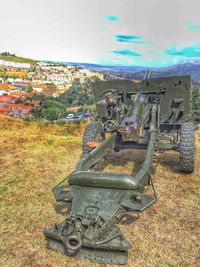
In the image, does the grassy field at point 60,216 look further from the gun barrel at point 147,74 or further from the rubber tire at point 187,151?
the gun barrel at point 147,74

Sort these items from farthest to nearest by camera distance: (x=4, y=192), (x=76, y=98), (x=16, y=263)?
1. (x=76, y=98)
2. (x=4, y=192)
3. (x=16, y=263)

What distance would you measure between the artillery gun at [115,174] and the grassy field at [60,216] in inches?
11.8

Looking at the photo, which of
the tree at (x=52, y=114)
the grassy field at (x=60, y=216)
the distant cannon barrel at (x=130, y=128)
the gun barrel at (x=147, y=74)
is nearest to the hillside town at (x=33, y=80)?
the tree at (x=52, y=114)

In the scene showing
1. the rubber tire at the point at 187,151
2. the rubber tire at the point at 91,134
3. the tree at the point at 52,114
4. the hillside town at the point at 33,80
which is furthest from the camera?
the hillside town at the point at 33,80

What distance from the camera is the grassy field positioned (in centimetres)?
361

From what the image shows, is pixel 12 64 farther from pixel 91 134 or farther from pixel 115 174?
pixel 115 174

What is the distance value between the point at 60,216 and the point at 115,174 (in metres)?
1.33

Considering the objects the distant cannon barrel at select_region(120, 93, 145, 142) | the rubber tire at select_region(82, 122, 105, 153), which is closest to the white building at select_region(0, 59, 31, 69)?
the rubber tire at select_region(82, 122, 105, 153)

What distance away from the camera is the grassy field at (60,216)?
3609 millimetres

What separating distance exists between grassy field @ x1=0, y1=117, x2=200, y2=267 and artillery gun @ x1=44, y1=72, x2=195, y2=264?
11.8 inches

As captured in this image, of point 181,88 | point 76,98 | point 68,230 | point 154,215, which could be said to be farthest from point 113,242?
point 76,98

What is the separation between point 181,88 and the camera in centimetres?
725

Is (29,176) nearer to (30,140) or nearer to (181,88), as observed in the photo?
(30,140)

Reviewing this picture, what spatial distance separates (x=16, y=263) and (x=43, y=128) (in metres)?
8.80
